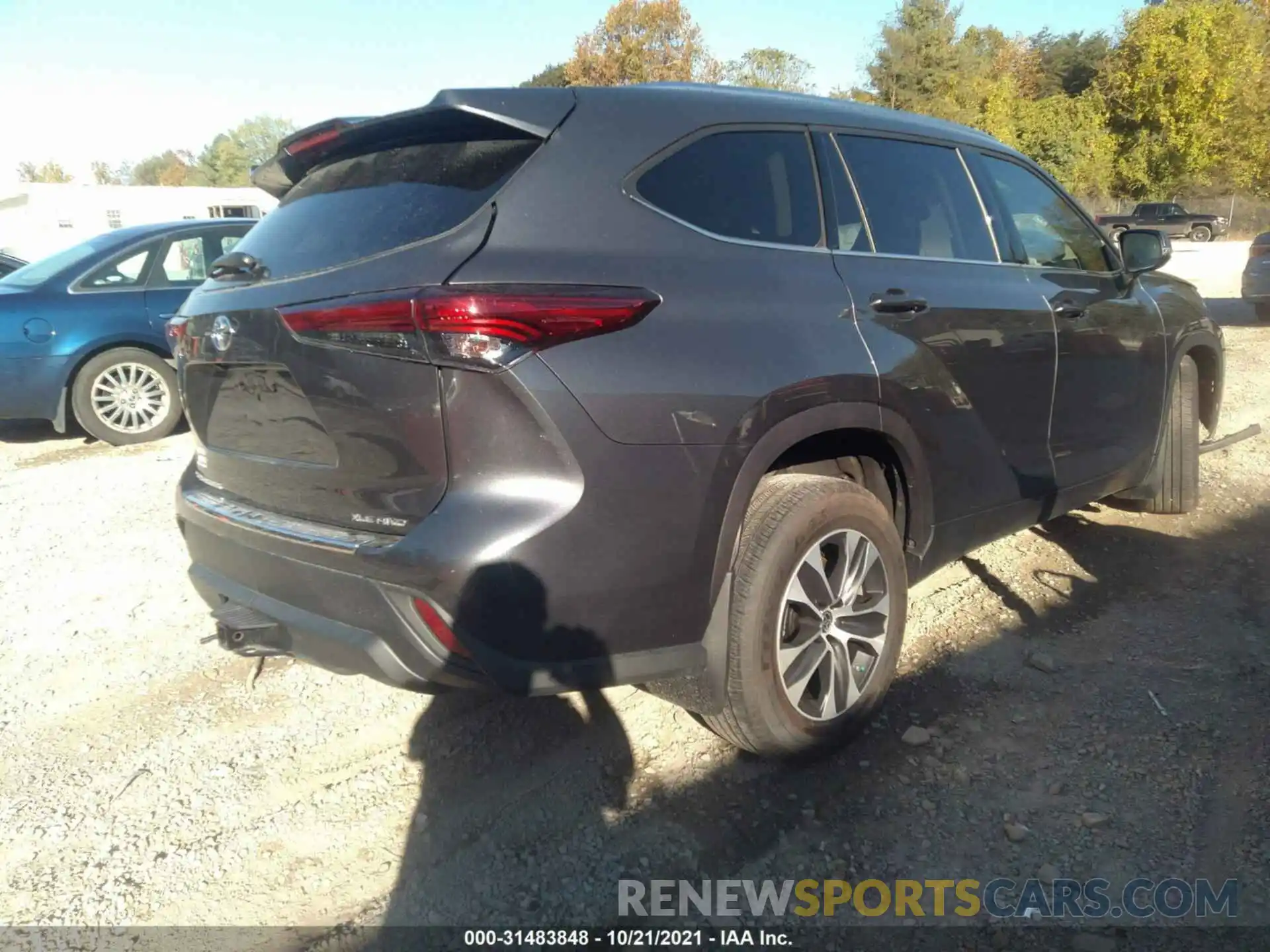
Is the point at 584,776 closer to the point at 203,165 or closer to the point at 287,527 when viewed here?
the point at 287,527

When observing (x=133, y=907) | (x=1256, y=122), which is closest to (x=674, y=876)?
(x=133, y=907)

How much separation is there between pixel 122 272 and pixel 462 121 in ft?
19.2

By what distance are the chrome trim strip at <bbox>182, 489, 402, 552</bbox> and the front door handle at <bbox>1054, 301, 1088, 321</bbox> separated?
267 cm

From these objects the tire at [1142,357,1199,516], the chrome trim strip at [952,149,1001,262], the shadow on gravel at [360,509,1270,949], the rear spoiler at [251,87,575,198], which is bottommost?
the shadow on gravel at [360,509,1270,949]

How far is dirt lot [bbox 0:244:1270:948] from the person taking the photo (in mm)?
2453

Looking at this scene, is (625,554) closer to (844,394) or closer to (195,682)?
(844,394)

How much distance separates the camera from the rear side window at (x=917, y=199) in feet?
10.1

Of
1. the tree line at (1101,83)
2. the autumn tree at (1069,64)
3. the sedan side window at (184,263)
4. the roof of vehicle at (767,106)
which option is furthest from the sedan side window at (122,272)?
the autumn tree at (1069,64)

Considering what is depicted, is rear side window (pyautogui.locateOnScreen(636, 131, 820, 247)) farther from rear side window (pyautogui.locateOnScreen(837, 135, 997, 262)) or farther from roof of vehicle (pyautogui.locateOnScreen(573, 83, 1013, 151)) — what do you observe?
rear side window (pyautogui.locateOnScreen(837, 135, 997, 262))

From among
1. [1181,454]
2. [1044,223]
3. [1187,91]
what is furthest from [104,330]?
[1187,91]

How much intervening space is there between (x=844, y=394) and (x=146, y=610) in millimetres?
3182

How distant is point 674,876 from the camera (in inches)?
96.3

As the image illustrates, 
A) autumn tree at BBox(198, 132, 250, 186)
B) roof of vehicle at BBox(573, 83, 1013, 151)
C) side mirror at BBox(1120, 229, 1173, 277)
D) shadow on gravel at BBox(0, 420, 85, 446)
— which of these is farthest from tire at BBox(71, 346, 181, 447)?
autumn tree at BBox(198, 132, 250, 186)

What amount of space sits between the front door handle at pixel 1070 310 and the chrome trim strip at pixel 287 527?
267 cm
